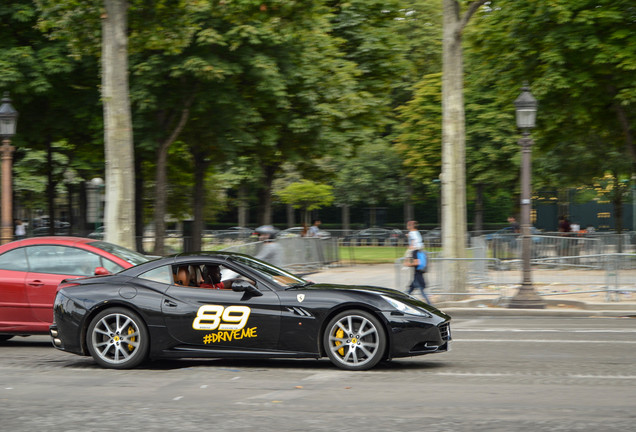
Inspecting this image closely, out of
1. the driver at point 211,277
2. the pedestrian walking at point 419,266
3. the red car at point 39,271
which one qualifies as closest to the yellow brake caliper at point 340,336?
the driver at point 211,277

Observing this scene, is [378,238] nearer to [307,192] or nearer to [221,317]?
[307,192]

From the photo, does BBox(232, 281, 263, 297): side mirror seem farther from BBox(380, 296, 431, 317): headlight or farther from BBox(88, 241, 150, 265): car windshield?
BBox(88, 241, 150, 265): car windshield

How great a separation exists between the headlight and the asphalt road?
0.62 meters

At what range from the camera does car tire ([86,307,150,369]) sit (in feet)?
30.1

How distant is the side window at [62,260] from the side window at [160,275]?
2.02m

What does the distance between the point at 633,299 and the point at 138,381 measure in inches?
474

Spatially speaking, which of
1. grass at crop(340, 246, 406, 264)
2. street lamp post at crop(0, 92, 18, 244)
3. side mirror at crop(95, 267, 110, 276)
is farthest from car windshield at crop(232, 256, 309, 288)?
grass at crop(340, 246, 406, 264)

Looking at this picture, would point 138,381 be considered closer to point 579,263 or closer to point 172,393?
point 172,393

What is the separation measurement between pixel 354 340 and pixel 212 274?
182cm

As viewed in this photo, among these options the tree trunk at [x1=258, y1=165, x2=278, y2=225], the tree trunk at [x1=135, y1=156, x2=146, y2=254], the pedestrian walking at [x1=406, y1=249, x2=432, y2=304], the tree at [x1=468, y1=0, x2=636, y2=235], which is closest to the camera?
the pedestrian walking at [x1=406, y1=249, x2=432, y2=304]

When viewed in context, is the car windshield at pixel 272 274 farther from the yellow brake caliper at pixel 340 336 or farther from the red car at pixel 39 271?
the red car at pixel 39 271

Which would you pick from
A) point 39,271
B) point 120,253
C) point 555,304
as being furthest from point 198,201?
point 39,271

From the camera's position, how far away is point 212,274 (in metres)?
9.51

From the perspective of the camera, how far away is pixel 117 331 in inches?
365
